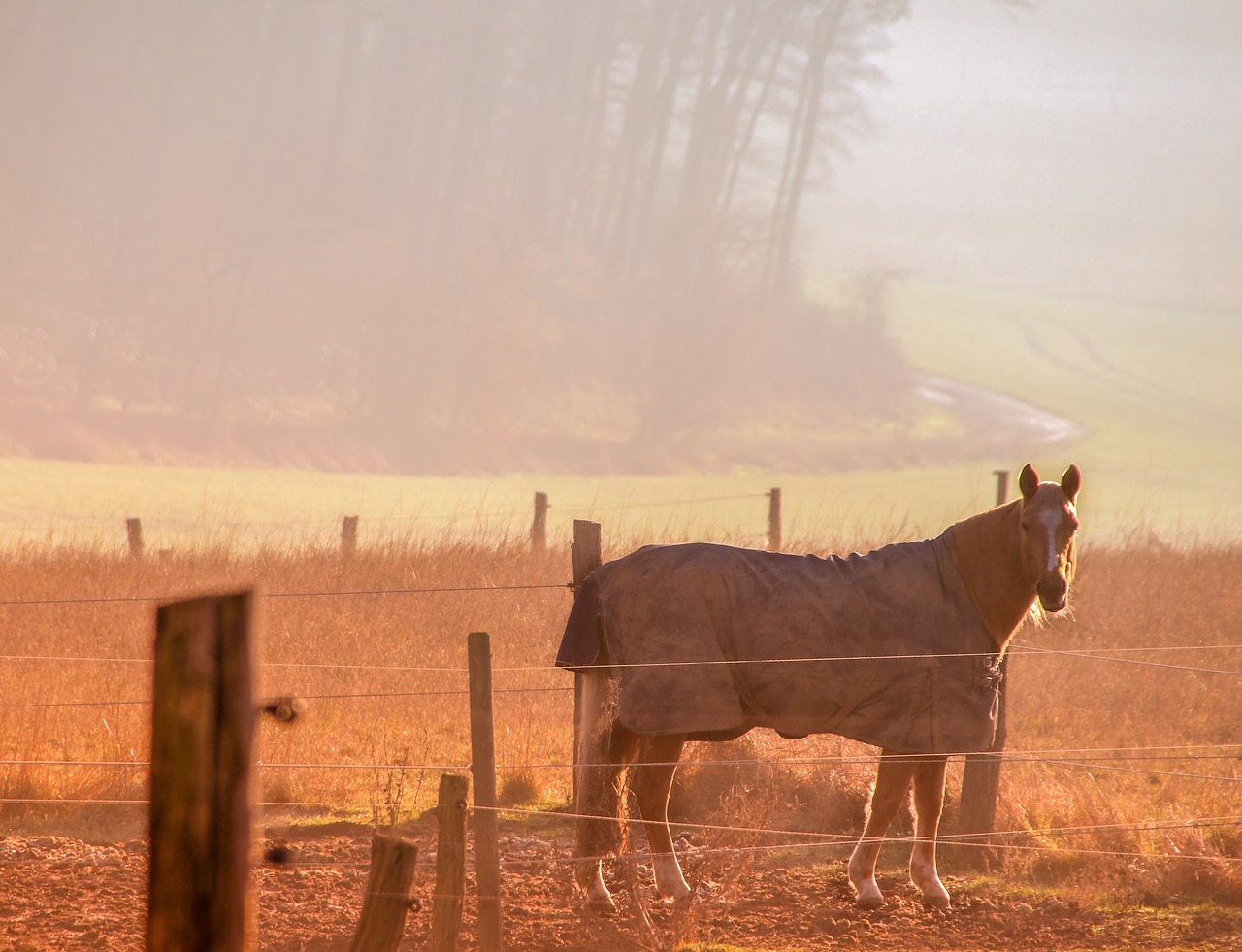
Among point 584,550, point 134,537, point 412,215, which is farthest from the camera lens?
point 412,215

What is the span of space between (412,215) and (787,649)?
5871cm

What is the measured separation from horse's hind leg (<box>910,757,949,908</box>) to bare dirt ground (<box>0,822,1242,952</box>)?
10cm

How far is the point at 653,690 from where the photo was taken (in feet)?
17.3

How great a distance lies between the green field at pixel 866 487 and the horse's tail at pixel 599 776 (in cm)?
837

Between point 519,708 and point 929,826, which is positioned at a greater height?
point 519,708

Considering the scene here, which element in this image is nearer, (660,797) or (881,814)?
(660,797)

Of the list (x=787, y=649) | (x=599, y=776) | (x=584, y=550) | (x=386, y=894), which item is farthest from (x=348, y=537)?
(x=386, y=894)

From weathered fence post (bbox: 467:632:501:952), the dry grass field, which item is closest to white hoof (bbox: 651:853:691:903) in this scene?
the dry grass field

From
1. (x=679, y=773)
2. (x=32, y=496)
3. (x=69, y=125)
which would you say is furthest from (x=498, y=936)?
(x=69, y=125)

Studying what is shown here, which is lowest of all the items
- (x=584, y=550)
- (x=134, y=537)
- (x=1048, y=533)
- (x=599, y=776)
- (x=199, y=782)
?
(x=599, y=776)

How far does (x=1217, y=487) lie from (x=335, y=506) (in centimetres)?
3158

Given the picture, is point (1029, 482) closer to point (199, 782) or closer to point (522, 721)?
point (199, 782)

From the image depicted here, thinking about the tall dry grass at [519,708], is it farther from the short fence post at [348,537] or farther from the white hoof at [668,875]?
the white hoof at [668,875]

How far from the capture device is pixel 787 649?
529cm
